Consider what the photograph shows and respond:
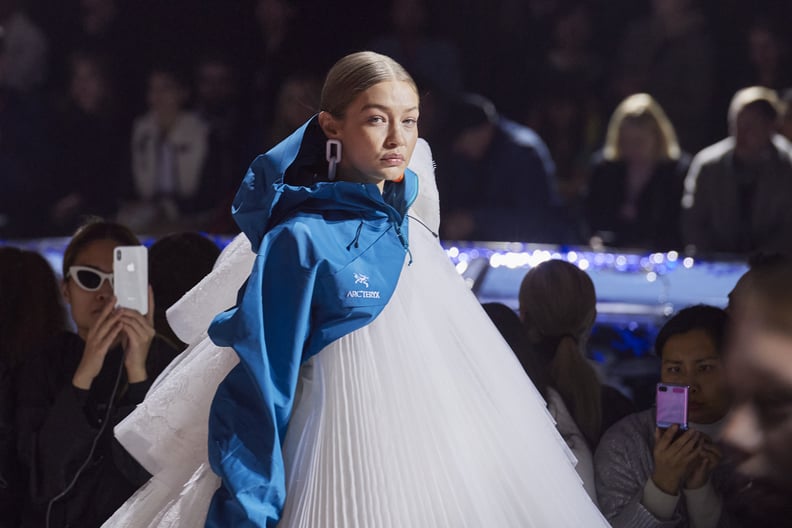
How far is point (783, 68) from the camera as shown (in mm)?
6242

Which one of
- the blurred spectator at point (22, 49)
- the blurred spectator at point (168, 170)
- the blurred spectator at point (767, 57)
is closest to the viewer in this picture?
the blurred spectator at point (767, 57)

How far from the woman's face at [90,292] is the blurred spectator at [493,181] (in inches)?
130

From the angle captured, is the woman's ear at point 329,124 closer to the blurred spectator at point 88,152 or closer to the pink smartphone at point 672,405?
the pink smartphone at point 672,405

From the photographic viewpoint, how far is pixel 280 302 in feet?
6.94

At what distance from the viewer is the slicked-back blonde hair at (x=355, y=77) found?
2266 millimetres

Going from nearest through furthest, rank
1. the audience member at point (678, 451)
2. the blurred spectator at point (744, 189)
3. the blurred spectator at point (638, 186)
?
the audience member at point (678, 451)
the blurred spectator at point (744, 189)
the blurred spectator at point (638, 186)

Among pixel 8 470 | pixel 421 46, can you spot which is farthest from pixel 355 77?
pixel 421 46

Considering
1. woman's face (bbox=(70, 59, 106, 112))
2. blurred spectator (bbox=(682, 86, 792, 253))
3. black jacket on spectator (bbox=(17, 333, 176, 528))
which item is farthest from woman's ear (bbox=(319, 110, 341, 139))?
woman's face (bbox=(70, 59, 106, 112))

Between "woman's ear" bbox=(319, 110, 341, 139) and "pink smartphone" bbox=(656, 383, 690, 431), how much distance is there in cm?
94

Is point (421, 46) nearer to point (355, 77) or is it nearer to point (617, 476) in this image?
point (617, 476)

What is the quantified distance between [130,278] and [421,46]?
4.04 meters

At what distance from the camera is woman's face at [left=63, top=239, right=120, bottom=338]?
306 cm

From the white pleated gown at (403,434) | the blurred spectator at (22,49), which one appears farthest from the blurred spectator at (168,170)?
the white pleated gown at (403,434)

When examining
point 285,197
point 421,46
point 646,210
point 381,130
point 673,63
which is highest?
point 381,130
